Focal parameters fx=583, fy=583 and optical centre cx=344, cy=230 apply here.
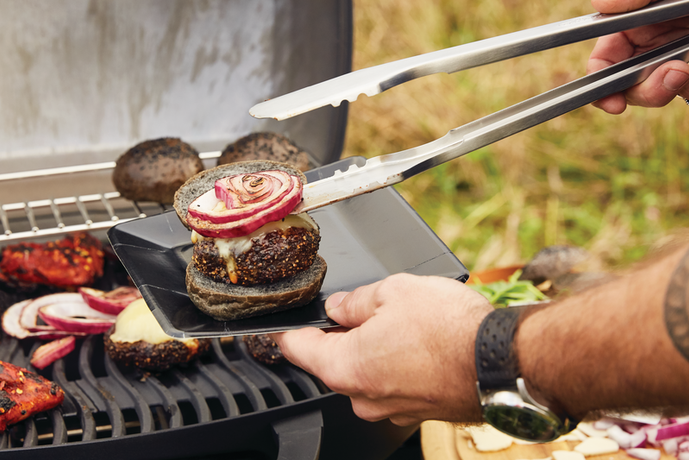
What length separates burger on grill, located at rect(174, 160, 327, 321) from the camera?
131 centimetres

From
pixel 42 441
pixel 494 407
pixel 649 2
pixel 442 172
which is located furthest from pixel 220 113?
pixel 442 172

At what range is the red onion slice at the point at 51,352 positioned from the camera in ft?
5.73

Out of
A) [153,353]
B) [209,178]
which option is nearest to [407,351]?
[209,178]

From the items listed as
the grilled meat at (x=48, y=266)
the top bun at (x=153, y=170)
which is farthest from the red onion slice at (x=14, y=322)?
the top bun at (x=153, y=170)

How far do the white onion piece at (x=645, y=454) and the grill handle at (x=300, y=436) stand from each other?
93 cm

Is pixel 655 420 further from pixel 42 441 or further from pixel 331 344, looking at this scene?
pixel 42 441

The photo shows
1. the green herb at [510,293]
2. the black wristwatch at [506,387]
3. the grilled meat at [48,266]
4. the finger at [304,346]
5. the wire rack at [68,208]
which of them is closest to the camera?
the black wristwatch at [506,387]

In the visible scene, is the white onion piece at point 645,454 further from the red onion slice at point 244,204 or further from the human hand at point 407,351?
the red onion slice at point 244,204

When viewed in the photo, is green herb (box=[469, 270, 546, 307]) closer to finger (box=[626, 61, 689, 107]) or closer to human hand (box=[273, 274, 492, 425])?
finger (box=[626, 61, 689, 107])

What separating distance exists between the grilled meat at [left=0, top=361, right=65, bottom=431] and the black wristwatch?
1.13 meters

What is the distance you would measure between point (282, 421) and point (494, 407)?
2.16 feet

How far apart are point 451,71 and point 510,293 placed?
1336 mm

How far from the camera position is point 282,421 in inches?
59.7

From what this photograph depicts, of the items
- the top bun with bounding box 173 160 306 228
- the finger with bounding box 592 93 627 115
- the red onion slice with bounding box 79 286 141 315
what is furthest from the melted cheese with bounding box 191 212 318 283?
the finger with bounding box 592 93 627 115
